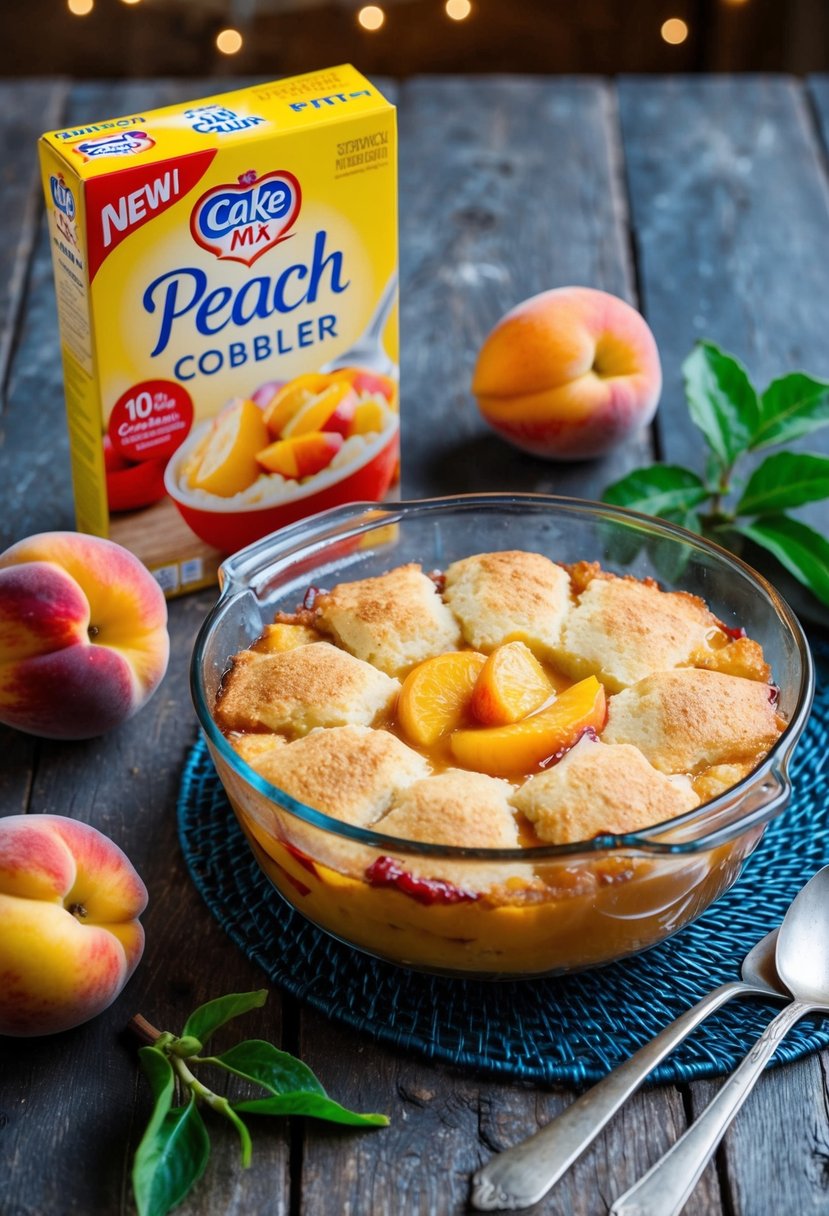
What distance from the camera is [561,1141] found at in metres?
1.24

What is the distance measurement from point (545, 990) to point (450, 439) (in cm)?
112

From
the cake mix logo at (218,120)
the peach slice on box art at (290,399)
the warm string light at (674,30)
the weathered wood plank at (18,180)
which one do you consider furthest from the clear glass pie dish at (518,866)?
the warm string light at (674,30)

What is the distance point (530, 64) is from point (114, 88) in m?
2.06

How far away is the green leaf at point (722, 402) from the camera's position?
82.4 inches

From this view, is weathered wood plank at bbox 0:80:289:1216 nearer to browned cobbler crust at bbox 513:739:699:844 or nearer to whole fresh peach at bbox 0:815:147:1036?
whole fresh peach at bbox 0:815:147:1036

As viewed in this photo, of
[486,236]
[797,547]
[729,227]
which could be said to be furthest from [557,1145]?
[729,227]

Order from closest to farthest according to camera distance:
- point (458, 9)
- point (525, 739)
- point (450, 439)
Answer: point (525, 739) → point (450, 439) → point (458, 9)

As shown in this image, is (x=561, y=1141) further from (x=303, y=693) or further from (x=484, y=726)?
(x=303, y=693)

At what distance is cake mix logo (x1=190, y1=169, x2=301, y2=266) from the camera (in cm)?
176

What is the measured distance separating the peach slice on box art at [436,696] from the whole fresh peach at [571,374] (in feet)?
2.28

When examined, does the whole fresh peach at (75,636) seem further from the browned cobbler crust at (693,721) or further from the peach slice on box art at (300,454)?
the browned cobbler crust at (693,721)

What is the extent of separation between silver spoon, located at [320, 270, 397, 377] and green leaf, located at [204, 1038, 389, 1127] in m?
1.03

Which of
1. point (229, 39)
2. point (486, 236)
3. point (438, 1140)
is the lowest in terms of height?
point (229, 39)

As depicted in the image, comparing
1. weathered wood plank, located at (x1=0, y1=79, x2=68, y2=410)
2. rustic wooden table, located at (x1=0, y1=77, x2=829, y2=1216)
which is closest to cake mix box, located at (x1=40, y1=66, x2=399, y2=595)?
rustic wooden table, located at (x1=0, y1=77, x2=829, y2=1216)
